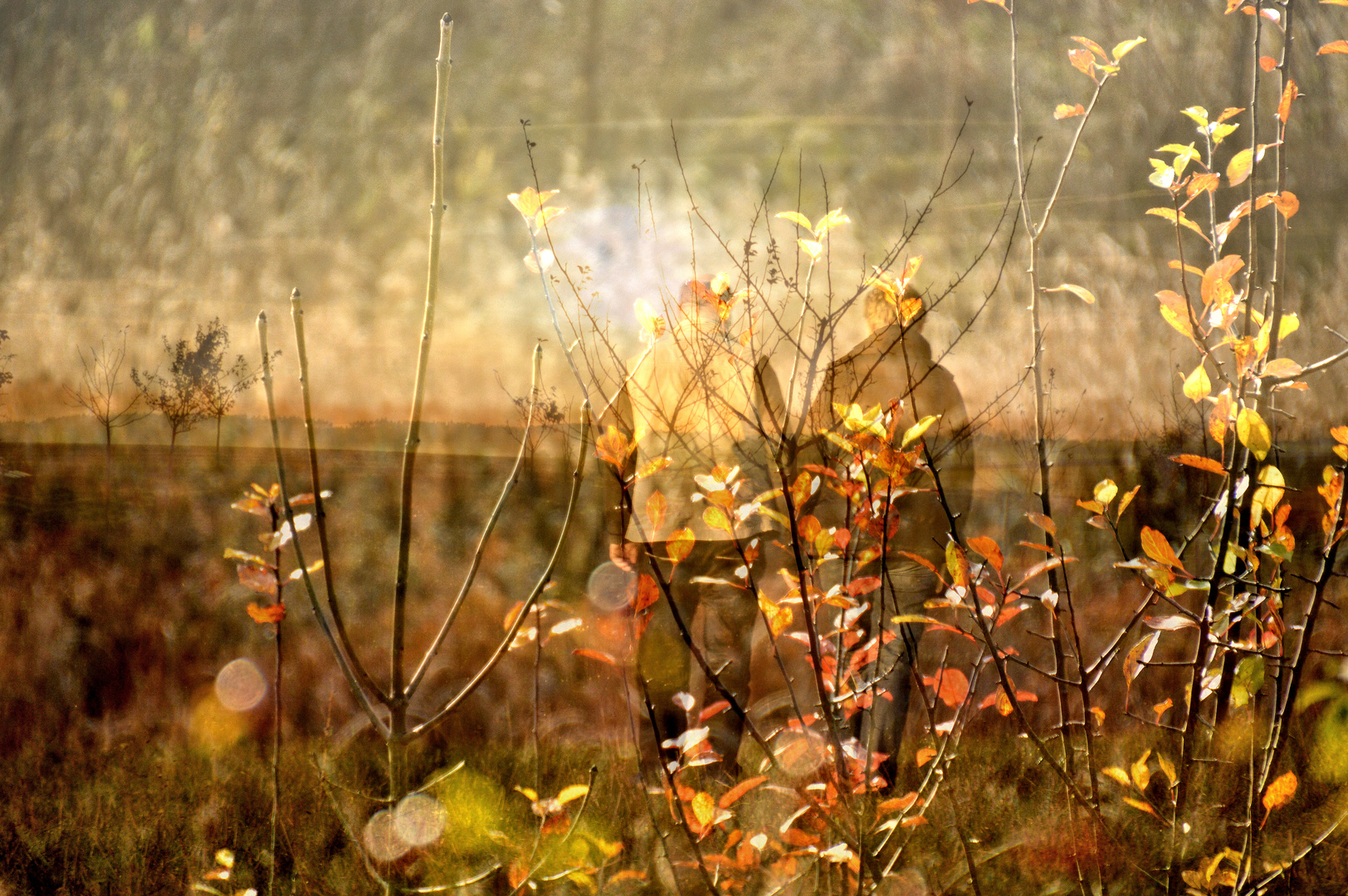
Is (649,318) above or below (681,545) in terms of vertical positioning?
above

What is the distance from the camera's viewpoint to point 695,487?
6.92 ft

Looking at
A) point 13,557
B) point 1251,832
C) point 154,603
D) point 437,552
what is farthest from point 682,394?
point 13,557

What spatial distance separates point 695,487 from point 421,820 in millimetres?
1139

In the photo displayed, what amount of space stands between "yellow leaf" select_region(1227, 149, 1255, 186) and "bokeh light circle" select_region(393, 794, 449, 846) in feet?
6.65

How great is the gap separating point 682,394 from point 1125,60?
2367 mm

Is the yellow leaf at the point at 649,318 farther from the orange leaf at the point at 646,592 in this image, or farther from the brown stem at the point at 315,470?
the brown stem at the point at 315,470

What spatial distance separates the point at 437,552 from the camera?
3.36 metres

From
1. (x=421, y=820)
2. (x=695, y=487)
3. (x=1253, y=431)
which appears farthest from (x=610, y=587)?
(x=1253, y=431)

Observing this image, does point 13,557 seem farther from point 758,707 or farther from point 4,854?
point 758,707

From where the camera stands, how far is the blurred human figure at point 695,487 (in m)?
1.78

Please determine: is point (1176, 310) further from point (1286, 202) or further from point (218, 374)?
point (218, 374)

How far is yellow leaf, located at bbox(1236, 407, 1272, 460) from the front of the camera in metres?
0.84

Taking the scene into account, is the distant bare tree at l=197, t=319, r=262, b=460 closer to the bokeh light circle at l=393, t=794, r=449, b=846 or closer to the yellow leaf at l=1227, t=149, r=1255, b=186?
the bokeh light circle at l=393, t=794, r=449, b=846

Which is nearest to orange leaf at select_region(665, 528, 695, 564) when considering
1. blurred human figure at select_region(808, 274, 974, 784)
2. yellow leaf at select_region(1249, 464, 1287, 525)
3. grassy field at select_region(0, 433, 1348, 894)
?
grassy field at select_region(0, 433, 1348, 894)
